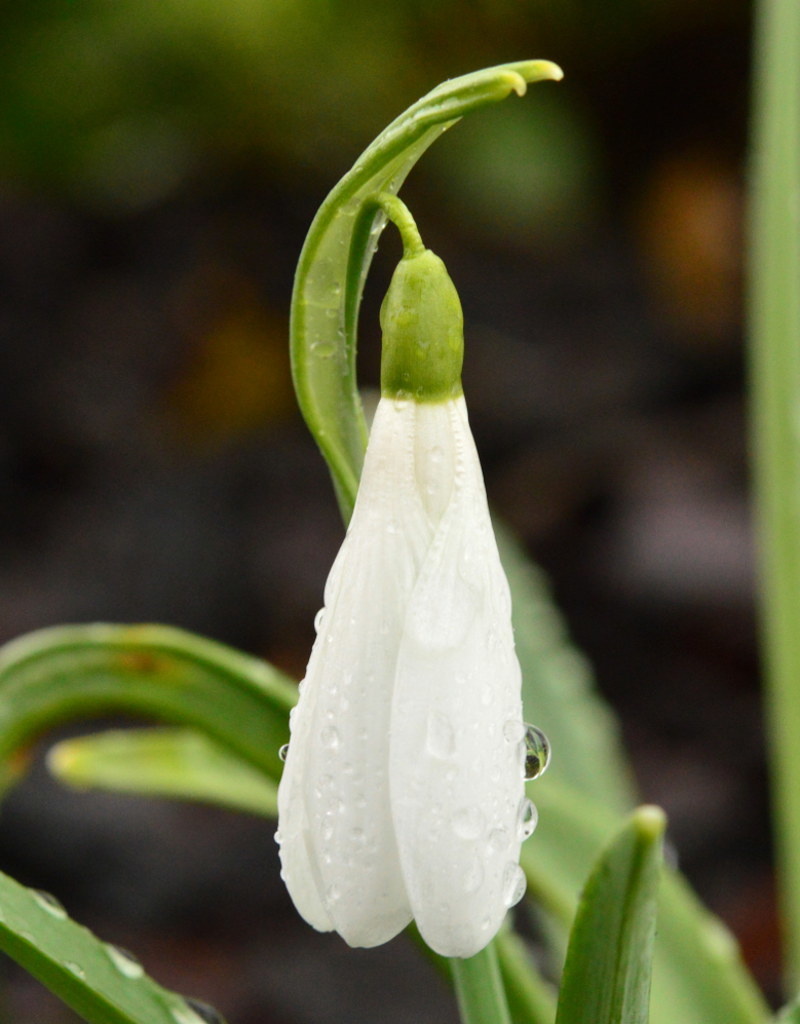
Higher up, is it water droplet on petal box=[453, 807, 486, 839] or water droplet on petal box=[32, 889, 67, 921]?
water droplet on petal box=[453, 807, 486, 839]

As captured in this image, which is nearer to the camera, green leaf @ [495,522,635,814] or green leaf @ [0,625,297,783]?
green leaf @ [0,625,297,783]

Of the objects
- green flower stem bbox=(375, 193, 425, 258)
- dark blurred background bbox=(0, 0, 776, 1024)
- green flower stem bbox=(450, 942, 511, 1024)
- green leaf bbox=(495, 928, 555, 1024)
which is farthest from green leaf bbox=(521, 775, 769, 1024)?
dark blurred background bbox=(0, 0, 776, 1024)

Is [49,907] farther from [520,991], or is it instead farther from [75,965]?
[520,991]

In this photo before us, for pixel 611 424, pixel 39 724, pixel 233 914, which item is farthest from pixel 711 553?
pixel 39 724

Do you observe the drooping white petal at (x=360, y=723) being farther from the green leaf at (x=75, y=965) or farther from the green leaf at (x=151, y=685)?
the green leaf at (x=151, y=685)

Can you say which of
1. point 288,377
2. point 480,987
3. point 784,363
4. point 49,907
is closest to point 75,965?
point 49,907

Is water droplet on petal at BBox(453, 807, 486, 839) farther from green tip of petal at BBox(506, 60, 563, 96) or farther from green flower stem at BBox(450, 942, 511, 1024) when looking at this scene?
green tip of petal at BBox(506, 60, 563, 96)

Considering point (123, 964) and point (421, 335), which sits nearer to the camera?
point (421, 335)
